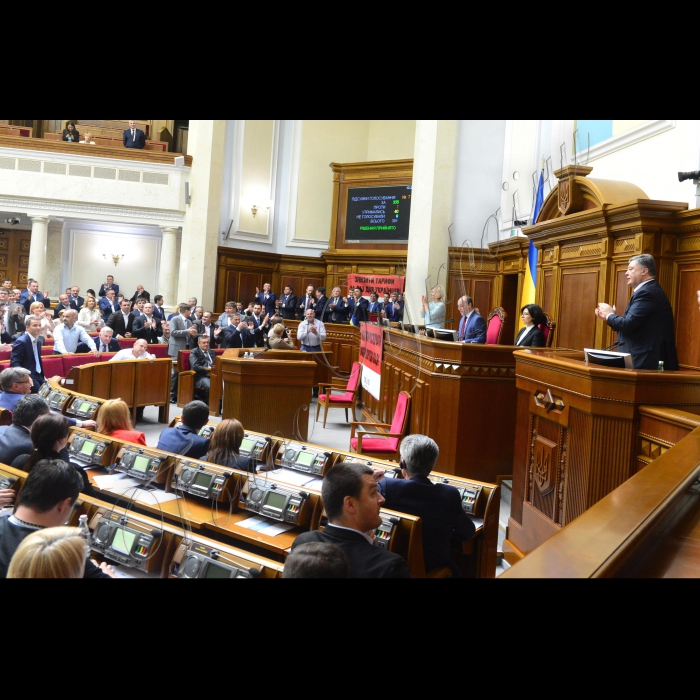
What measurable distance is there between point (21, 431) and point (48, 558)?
83.8 inches

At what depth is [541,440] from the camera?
3.61 metres

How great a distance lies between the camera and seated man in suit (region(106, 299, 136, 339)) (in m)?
9.61

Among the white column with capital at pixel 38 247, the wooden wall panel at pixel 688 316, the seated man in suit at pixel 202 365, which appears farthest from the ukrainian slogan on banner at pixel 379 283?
the white column with capital at pixel 38 247

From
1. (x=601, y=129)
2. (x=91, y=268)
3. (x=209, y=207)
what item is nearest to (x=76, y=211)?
(x=91, y=268)

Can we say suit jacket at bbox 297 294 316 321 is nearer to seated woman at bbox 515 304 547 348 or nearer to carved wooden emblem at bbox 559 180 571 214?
carved wooden emblem at bbox 559 180 571 214

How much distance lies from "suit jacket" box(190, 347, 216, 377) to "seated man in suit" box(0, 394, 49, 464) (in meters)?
4.94

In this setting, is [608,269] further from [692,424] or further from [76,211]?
[76,211]

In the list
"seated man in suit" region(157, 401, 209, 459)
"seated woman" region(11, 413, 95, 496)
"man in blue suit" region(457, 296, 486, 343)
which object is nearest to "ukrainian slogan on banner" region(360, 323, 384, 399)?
"man in blue suit" region(457, 296, 486, 343)

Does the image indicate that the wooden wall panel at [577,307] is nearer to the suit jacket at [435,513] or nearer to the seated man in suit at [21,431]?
the suit jacket at [435,513]

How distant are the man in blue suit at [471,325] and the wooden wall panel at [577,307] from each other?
961 millimetres

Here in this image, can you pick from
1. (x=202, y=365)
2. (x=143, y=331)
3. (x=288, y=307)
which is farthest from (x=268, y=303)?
(x=202, y=365)

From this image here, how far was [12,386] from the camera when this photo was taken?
4539mm

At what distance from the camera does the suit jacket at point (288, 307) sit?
1211cm
